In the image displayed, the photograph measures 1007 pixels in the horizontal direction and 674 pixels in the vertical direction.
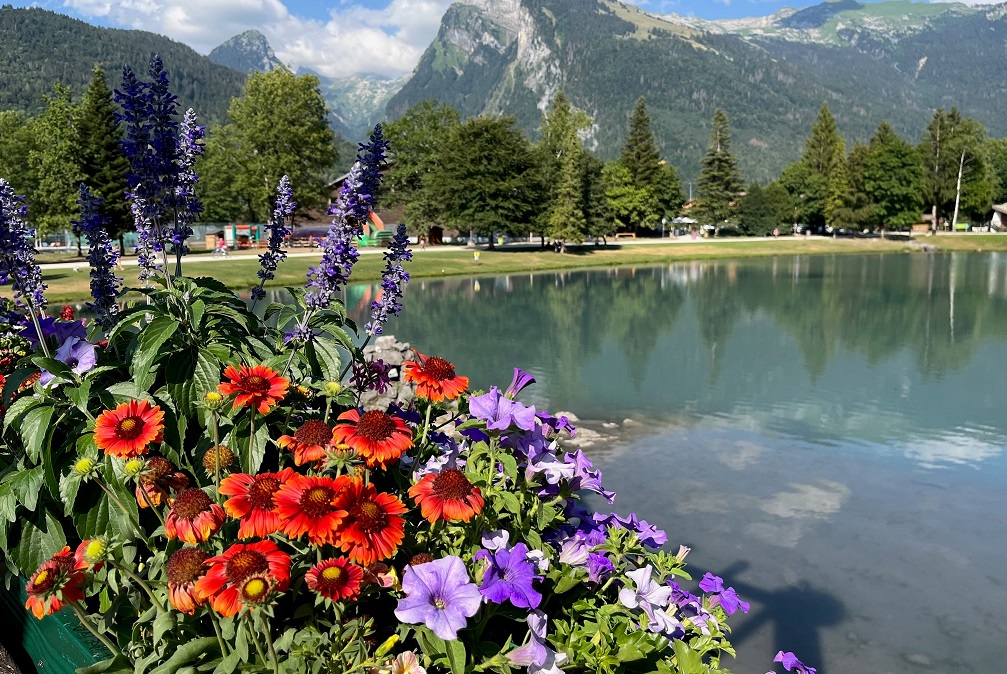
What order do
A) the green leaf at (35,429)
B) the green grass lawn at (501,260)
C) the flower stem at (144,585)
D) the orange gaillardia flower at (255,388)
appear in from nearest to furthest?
the flower stem at (144,585) < the orange gaillardia flower at (255,388) < the green leaf at (35,429) < the green grass lawn at (501,260)

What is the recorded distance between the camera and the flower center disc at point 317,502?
1.60 metres

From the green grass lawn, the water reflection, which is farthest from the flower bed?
the green grass lawn

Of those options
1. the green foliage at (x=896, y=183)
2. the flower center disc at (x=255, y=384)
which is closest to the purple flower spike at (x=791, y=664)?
the flower center disc at (x=255, y=384)

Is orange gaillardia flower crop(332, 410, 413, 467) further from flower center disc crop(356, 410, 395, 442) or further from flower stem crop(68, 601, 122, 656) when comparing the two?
flower stem crop(68, 601, 122, 656)

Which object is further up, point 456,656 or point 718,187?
point 718,187

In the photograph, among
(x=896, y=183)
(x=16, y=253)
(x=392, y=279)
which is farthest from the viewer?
(x=896, y=183)

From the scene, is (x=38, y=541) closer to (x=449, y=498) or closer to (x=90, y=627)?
(x=90, y=627)

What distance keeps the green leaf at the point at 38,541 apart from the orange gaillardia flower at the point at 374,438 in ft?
4.25

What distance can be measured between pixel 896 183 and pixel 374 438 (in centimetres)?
8275

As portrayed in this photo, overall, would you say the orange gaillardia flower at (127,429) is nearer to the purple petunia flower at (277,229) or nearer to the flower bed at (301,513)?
the flower bed at (301,513)

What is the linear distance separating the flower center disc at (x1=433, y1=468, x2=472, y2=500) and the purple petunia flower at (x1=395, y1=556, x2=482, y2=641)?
16 centimetres

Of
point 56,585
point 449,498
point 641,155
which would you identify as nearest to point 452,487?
point 449,498

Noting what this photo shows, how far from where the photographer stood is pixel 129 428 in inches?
75.0

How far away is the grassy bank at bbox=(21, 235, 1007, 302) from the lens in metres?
32.2
